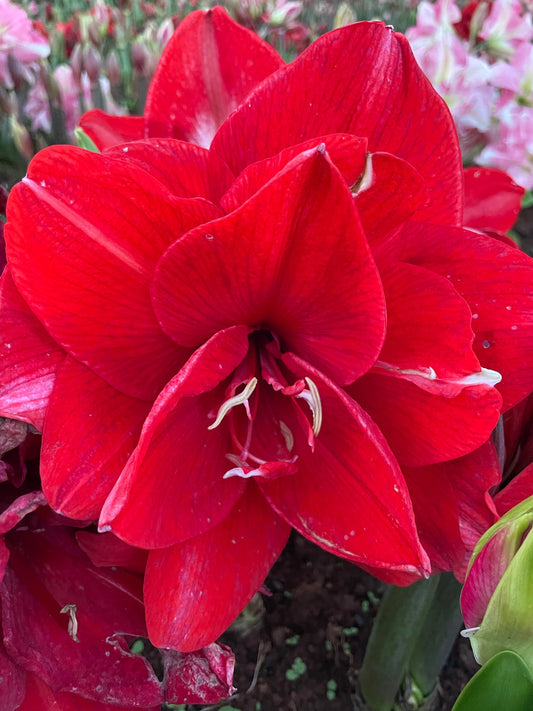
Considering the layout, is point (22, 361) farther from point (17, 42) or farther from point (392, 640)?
point (17, 42)

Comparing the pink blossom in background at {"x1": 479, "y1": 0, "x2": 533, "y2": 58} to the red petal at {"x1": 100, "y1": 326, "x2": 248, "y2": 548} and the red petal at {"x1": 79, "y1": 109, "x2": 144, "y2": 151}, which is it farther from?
the red petal at {"x1": 100, "y1": 326, "x2": 248, "y2": 548}

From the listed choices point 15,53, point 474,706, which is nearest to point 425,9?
point 15,53

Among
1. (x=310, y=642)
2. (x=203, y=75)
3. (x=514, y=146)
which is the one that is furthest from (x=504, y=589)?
(x=514, y=146)

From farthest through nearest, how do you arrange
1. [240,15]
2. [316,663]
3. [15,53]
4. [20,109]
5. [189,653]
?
[240,15] → [20,109] → [15,53] → [316,663] → [189,653]

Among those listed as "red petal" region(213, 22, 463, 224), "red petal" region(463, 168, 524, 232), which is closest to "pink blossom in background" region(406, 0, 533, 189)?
"red petal" region(463, 168, 524, 232)

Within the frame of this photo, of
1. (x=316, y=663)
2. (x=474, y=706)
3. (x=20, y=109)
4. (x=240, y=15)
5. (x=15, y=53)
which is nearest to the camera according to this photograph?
(x=474, y=706)

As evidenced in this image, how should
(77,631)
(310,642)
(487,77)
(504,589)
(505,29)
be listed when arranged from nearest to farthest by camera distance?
(504,589) < (77,631) < (310,642) < (487,77) < (505,29)

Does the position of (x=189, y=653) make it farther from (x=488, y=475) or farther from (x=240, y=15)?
(x=240, y=15)
